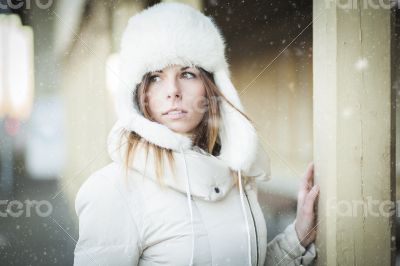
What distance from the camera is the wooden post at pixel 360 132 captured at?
0.72 m

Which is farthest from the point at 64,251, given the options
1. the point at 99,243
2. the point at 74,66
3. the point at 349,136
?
the point at 349,136

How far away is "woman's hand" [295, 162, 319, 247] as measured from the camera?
802 millimetres

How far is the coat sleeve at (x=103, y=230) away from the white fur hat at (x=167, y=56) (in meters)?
0.13

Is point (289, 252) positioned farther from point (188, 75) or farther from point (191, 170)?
point (188, 75)

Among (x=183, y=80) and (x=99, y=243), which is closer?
(x=99, y=243)

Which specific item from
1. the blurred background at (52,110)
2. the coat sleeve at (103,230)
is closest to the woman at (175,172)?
the coat sleeve at (103,230)

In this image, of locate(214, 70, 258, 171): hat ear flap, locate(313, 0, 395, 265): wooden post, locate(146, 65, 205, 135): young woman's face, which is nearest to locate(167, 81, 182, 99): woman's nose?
locate(146, 65, 205, 135): young woman's face

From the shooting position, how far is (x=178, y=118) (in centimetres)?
77

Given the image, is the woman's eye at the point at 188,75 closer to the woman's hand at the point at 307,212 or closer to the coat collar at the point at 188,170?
the coat collar at the point at 188,170

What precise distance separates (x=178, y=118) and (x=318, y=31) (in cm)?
32

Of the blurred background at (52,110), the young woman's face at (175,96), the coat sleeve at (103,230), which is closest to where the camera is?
the coat sleeve at (103,230)

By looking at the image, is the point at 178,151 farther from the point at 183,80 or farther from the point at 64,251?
the point at 64,251

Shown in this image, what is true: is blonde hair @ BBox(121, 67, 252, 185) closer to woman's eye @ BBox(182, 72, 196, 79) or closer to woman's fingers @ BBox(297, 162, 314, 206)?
woman's eye @ BBox(182, 72, 196, 79)

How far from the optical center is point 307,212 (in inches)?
31.8
